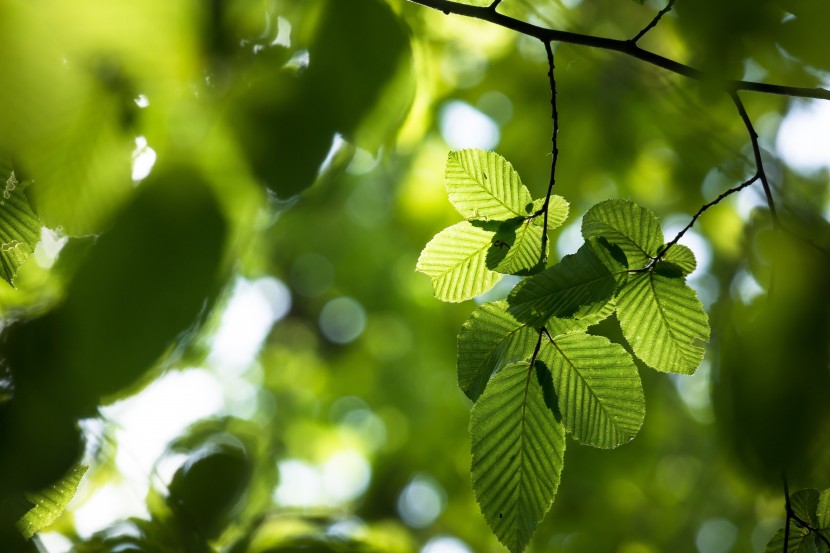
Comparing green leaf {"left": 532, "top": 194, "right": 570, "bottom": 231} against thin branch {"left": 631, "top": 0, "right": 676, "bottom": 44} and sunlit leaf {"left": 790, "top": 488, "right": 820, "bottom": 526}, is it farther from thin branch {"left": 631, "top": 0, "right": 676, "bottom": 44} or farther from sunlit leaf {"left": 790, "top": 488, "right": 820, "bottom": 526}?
sunlit leaf {"left": 790, "top": 488, "right": 820, "bottom": 526}

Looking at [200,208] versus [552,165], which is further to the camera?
[552,165]

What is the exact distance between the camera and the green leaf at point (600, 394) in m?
0.51

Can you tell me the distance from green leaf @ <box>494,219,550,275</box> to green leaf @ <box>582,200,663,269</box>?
40mm

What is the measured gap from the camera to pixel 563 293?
0.47 m

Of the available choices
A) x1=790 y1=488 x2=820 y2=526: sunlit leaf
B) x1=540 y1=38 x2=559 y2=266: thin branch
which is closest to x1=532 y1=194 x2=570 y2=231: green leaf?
x1=540 y1=38 x2=559 y2=266: thin branch

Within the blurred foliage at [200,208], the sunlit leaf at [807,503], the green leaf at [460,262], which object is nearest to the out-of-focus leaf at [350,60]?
the blurred foliage at [200,208]

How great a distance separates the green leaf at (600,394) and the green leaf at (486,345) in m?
0.04

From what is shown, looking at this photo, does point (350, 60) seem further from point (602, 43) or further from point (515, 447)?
point (515, 447)

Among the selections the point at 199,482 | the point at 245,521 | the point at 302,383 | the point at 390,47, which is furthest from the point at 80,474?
the point at 302,383

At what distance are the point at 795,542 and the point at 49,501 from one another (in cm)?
61

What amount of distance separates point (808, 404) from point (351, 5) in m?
0.47

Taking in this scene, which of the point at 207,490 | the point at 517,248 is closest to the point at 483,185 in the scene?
the point at 517,248

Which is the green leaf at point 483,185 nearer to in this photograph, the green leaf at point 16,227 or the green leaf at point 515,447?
the green leaf at point 515,447

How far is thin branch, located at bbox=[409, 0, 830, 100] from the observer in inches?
16.8
